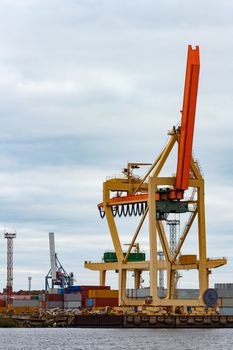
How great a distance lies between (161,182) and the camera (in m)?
116

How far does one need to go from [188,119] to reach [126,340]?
26979mm

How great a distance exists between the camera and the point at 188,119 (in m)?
116

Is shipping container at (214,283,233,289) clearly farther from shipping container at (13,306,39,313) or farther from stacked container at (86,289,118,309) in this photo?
shipping container at (13,306,39,313)

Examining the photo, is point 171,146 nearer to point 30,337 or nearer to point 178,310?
point 178,310

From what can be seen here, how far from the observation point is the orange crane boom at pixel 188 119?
11325 centimetres

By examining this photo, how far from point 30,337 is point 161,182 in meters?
20.0

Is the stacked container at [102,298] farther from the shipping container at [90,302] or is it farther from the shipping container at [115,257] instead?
the shipping container at [115,257]

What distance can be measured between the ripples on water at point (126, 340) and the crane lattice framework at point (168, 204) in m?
Result: 6.52

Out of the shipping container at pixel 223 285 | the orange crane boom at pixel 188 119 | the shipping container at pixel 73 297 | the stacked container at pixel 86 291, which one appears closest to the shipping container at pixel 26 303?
the shipping container at pixel 73 297

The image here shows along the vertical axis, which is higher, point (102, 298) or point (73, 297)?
point (73, 297)

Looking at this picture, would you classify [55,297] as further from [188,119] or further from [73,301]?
[188,119]

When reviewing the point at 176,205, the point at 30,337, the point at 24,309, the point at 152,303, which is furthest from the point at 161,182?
the point at 24,309

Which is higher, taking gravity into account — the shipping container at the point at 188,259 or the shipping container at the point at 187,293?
the shipping container at the point at 188,259

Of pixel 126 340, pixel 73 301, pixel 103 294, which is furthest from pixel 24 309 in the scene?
pixel 126 340
